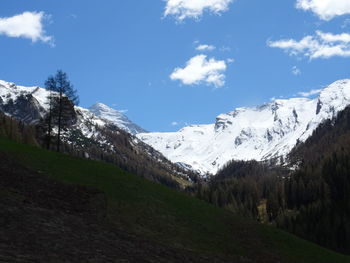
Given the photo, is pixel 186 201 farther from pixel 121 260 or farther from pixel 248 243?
pixel 121 260

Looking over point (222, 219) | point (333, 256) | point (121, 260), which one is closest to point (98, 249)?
point (121, 260)

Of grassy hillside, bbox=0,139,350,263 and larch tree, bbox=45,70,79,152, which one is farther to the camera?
larch tree, bbox=45,70,79,152

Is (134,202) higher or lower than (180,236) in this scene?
higher

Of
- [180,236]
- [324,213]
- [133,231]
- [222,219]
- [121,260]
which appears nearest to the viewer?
[121,260]

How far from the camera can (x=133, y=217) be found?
33812 mm

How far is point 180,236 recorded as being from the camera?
33031mm

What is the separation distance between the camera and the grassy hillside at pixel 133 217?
26.6 m

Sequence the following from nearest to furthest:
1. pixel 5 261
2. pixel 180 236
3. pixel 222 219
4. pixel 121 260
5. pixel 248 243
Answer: pixel 5 261 < pixel 121 260 < pixel 180 236 < pixel 248 243 < pixel 222 219

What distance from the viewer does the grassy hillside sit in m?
26.6

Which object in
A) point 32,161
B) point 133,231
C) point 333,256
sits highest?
point 32,161

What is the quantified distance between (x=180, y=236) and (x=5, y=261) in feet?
58.2

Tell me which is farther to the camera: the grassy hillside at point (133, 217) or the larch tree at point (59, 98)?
the larch tree at point (59, 98)

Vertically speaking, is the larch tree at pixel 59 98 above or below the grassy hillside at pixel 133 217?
above

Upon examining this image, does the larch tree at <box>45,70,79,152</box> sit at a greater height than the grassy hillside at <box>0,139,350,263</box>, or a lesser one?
greater
